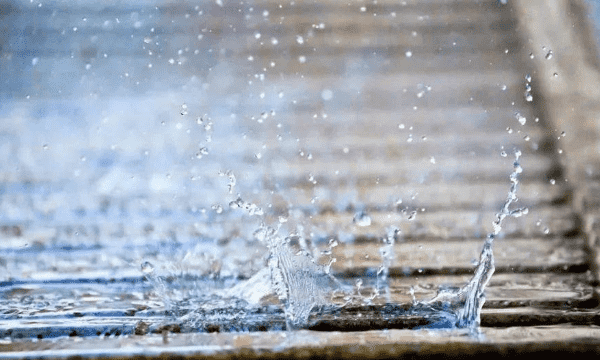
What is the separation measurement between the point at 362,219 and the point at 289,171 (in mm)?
246

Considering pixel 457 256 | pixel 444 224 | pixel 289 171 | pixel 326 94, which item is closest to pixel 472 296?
pixel 457 256

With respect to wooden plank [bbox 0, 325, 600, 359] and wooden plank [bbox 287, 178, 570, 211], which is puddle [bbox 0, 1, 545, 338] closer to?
wooden plank [bbox 287, 178, 570, 211]

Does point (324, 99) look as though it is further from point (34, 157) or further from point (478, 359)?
point (478, 359)

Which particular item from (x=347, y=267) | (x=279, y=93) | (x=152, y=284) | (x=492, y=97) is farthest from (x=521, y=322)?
(x=279, y=93)

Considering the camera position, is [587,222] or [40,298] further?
[587,222]

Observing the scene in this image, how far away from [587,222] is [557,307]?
0.42 m

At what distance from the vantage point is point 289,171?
1463 millimetres

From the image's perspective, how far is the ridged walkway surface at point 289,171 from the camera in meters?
0.96

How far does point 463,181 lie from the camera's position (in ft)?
4.76

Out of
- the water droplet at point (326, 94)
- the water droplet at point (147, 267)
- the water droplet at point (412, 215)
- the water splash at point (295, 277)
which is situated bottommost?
the water splash at point (295, 277)

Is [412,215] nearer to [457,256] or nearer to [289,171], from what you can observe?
[457,256]

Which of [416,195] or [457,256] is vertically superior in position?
[416,195]

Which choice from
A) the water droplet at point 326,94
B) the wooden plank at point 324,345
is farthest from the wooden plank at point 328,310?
the water droplet at point 326,94

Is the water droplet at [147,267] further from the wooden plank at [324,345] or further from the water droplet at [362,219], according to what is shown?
the water droplet at [362,219]
